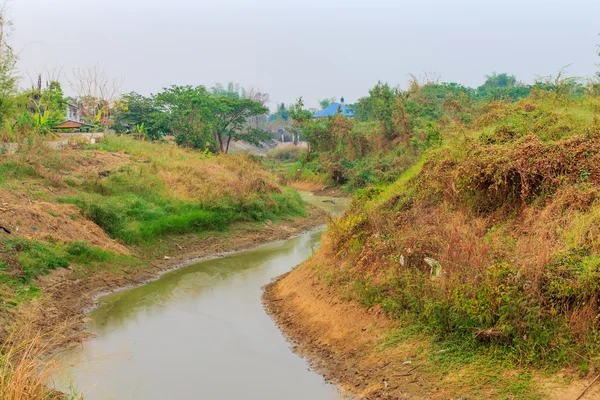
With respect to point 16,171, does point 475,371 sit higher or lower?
lower

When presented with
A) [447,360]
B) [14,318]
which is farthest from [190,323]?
[447,360]

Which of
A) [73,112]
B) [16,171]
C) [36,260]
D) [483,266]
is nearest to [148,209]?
[16,171]

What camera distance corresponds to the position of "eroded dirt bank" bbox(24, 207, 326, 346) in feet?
36.4

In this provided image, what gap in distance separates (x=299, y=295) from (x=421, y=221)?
112 inches

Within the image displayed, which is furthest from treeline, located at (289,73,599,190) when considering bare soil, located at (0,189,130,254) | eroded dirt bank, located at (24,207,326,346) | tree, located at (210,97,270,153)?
bare soil, located at (0,189,130,254)

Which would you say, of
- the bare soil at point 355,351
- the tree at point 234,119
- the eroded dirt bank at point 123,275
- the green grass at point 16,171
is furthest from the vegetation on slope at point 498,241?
the tree at point 234,119

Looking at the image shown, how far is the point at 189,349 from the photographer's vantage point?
1002 cm

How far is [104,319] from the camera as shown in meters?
11.7

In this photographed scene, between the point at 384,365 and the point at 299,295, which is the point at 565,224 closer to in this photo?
the point at 384,365

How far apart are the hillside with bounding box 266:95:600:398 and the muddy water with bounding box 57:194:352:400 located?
56 centimetres

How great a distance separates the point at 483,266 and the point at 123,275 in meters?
9.34

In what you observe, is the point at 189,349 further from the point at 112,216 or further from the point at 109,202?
the point at 109,202

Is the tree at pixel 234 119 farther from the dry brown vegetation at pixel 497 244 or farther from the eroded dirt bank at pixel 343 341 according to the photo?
the eroded dirt bank at pixel 343 341

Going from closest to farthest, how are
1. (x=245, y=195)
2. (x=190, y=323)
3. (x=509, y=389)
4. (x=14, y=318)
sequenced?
(x=509, y=389), (x=14, y=318), (x=190, y=323), (x=245, y=195)
